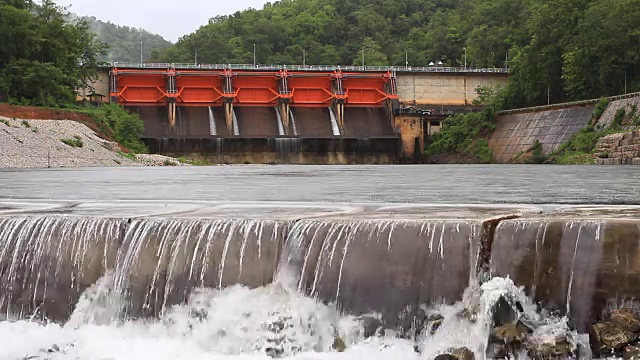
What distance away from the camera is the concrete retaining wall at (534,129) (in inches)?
2958

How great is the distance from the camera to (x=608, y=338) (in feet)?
36.6

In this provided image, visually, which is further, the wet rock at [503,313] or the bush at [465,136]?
the bush at [465,136]

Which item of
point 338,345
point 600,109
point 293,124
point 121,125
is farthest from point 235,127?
point 338,345

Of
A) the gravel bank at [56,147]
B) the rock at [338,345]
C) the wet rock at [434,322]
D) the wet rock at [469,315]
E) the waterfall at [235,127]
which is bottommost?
the rock at [338,345]

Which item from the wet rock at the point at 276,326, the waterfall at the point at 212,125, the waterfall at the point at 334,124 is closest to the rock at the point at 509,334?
the wet rock at the point at 276,326

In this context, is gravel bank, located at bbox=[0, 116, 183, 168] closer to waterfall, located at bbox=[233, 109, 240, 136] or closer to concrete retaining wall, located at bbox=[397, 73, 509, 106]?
waterfall, located at bbox=[233, 109, 240, 136]

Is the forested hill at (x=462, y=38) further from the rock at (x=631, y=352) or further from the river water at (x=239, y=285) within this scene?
the rock at (x=631, y=352)

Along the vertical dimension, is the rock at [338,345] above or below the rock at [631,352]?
below

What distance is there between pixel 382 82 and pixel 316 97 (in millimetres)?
7917

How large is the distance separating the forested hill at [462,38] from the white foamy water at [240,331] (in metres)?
65.2

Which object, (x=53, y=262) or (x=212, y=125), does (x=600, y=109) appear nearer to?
(x=212, y=125)

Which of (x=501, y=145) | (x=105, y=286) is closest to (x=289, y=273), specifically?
(x=105, y=286)

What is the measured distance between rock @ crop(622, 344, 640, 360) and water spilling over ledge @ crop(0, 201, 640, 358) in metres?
0.98

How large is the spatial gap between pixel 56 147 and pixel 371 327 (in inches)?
2279
